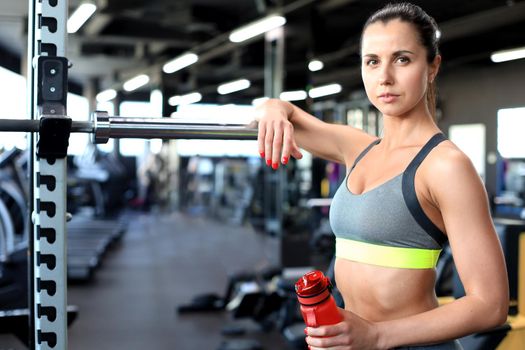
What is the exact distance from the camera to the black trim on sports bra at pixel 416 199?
0.89m

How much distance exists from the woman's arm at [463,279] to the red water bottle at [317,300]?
3cm

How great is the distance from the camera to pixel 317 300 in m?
0.79

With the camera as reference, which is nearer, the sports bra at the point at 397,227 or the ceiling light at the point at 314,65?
the sports bra at the point at 397,227

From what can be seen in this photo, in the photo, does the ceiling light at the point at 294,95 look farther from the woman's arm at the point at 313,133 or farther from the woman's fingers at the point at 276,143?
the woman's fingers at the point at 276,143

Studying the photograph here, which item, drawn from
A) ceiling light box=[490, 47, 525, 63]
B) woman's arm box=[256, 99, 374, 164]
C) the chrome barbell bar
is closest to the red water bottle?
woman's arm box=[256, 99, 374, 164]

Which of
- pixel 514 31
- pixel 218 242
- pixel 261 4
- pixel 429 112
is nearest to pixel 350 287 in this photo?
pixel 429 112

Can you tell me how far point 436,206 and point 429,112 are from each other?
208 mm

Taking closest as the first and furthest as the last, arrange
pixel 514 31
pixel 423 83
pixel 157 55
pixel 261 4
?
1. pixel 423 83
2. pixel 514 31
3. pixel 261 4
4. pixel 157 55

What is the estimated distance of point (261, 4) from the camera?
5.98m

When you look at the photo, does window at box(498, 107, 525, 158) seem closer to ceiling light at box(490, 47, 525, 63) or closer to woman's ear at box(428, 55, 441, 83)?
ceiling light at box(490, 47, 525, 63)

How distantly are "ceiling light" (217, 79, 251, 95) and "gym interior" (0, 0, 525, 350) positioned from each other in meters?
0.04

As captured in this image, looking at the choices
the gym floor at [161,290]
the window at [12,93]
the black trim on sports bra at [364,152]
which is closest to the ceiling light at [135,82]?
the gym floor at [161,290]

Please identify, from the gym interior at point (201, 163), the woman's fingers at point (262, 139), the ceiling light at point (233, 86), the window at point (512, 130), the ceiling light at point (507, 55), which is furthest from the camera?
the ceiling light at point (233, 86)

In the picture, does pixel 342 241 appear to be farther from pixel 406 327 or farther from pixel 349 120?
pixel 349 120
